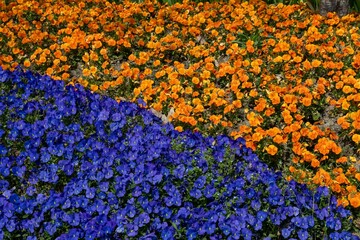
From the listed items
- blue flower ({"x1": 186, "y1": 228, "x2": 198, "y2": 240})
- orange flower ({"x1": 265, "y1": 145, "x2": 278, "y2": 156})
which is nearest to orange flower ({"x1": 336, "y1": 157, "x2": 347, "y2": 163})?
orange flower ({"x1": 265, "y1": 145, "x2": 278, "y2": 156})

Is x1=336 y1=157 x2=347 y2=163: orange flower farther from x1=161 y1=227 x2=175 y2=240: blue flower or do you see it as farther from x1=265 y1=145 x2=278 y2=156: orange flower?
x1=161 y1=227 x2=175 y2=240: blue flower

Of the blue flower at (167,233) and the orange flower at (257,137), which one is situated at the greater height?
the blue flower at (167,233)

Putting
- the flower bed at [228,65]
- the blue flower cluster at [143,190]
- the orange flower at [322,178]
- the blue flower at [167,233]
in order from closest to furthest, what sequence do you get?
the blue flower at [167,233] → the blue flower cluster at [143,190] → the orange flower at [322,178] → the flower bed at [228,65]

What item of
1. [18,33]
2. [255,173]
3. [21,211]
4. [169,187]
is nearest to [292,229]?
[255,173]

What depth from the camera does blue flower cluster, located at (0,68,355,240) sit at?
427cm

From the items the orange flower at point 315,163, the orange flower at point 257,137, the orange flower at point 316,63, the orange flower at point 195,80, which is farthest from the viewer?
the orange flower at point 316,63

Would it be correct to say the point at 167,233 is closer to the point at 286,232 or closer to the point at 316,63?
the point at 286,232

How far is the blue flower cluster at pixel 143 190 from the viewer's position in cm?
427

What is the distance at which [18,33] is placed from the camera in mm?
7152

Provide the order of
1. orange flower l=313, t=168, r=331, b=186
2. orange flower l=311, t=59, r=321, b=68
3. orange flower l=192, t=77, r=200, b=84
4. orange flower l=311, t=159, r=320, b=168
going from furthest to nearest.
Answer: orange flower l=311, t=59, r=321, b=68
orange flower l=192, t=77, r=200, b=84
orange flower l=311, t=159, r=320, b=168
orange flower l=313, t=168, r=331, b=186

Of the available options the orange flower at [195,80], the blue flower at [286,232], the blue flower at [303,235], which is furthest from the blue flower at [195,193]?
the orange flower at [195,80]

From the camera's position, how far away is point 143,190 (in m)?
4.39

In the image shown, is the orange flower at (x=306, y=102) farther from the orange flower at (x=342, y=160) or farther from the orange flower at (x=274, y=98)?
the orange flower at (x=342, y=160)

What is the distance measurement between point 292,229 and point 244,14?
362 cm
